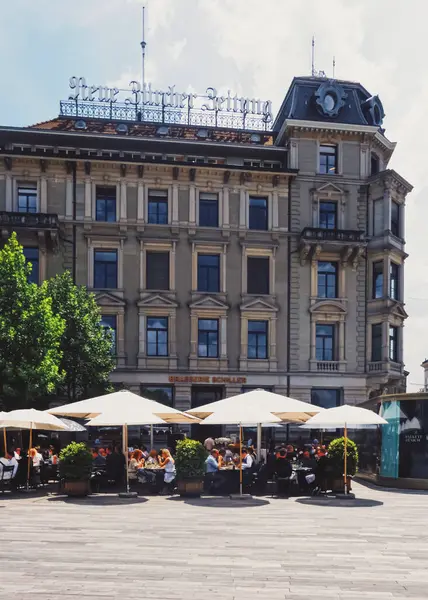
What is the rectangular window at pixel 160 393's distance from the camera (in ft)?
121

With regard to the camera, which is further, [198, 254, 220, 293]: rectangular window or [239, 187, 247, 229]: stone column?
[239, 187, 247, 229]: stone column

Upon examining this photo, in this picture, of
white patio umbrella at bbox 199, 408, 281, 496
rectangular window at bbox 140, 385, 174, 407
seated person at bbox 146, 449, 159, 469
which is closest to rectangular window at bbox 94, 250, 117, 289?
rectangular window at bbox 140, 385, 174, 407

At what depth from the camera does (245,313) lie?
1506 inches

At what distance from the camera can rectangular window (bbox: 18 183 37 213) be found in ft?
123

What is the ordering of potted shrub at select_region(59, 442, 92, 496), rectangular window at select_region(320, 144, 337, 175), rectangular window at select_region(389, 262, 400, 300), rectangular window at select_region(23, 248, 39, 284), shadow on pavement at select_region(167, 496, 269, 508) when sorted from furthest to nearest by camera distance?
rectangular window at select_region(320, 144, 337, 175)
rectangular window at select_region(389, 262, 400, 300)
rectangular window at select_region(23, 248, 39, 284)
potted shrub at select_region(59, 442, 92, 496)
shadow on pavement at select_region(167, 496, 269, 508)

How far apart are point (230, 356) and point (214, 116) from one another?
52.8ft

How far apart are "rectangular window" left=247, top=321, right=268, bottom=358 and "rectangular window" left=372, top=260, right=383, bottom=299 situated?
6.56 m

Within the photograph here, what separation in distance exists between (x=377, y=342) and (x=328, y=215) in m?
7.72

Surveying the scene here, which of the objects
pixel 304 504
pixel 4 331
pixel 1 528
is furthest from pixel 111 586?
pixel 4 331

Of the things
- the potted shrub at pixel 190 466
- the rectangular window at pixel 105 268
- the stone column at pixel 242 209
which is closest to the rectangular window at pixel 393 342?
the stone column at pixel 242 209

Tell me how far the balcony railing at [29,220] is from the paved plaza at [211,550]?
20830 mm

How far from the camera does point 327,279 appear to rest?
130ft

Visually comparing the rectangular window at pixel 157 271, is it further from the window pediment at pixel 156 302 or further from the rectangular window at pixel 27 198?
the rectangular window at pixel 27 198

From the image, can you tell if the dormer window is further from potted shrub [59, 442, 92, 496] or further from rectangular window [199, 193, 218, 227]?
potted shrub [59, 442, 92, 496]
